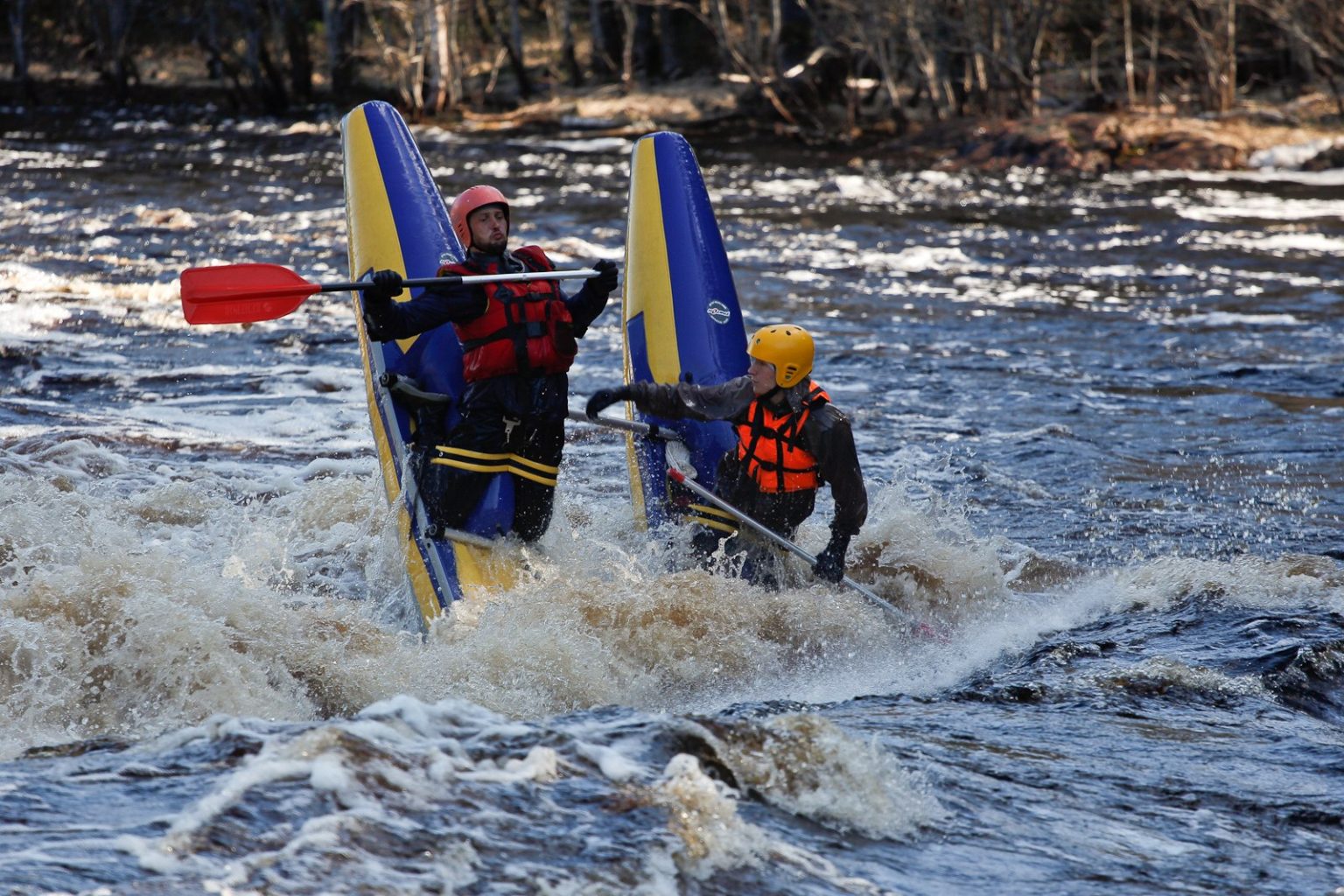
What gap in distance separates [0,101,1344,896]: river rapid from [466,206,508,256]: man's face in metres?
1.10

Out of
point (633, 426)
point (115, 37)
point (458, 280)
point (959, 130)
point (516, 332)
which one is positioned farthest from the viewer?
point (115, 37)

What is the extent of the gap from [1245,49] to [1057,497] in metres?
18.2

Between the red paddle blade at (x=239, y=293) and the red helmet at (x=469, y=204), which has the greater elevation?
the red helmet at (x=469, y=204)

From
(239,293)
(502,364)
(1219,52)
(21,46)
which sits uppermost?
(21,46)

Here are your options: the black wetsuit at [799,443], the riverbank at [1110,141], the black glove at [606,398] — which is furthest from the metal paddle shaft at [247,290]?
the riverbank at [1110,141]

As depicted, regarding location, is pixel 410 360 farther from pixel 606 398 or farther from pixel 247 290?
pixel 606 398

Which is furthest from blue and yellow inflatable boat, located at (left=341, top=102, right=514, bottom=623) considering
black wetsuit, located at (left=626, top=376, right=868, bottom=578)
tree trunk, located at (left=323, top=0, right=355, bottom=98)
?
tree trunk, located at (left=323, top=0, right=355, bottom=98)

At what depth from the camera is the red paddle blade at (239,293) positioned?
500 centimetres

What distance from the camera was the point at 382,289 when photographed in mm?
4672

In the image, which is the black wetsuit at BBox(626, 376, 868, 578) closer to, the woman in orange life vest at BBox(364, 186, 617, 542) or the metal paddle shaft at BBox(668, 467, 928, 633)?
the metal paddle shaft at BBox(668, 467, 928, 633)

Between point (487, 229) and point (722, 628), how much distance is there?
1.65m

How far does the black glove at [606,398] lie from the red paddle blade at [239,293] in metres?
1.04

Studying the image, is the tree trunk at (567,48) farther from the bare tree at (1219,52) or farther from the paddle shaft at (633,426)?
the paddle shaft at (633,426)

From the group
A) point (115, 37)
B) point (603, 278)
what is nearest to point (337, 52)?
point (115, 37)
